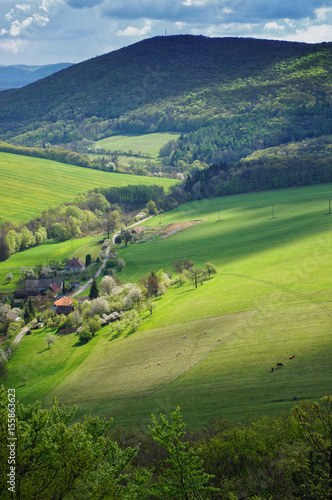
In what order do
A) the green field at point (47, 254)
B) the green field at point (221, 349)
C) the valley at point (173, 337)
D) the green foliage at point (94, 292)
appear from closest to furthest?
the valley at point (173, 337) < the green field at point (221, 349) < the green foliage at point (94, 292) < the green field at point (47, 254)

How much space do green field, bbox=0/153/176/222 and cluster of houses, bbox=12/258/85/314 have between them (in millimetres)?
41660

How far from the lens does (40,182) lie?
149125 mm

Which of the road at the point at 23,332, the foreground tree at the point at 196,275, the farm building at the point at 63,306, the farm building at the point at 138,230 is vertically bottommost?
the road at the point at 23,332

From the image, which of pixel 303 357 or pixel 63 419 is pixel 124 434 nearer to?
pixel 63 419

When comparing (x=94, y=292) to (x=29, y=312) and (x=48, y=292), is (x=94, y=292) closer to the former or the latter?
(x=48, y=292)

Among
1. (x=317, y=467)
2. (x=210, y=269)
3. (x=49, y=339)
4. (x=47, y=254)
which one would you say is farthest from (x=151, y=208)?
(x=317, y=467)

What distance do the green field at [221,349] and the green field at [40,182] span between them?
5940 centimetres

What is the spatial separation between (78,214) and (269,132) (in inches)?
4329

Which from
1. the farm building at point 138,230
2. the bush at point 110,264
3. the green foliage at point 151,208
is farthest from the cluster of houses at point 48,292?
the green foliage at point 151,208

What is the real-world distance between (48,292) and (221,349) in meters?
43.9

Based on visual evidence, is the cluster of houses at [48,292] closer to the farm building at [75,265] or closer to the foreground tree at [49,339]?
the farm building at [75,265]

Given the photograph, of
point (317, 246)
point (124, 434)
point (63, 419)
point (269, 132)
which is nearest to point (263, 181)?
point (317, 246)

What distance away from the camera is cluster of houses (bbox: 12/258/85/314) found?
2785 inches

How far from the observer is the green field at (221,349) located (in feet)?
114
